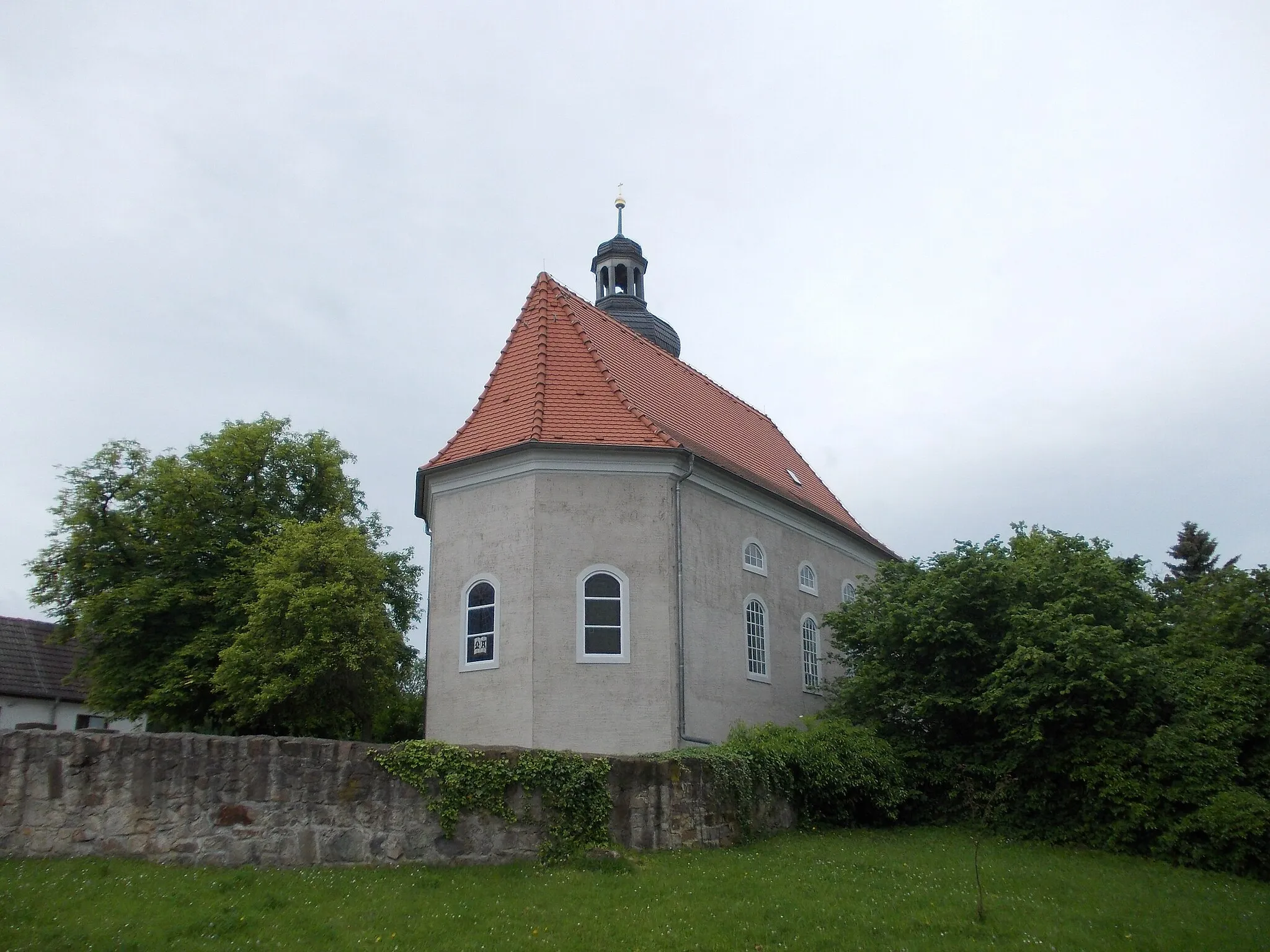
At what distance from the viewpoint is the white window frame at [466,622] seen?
19797 mm

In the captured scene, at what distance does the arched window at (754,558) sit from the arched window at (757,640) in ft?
2.25

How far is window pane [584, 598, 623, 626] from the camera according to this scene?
19875mm

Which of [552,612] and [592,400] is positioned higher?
[592,400]

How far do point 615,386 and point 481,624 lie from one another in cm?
548

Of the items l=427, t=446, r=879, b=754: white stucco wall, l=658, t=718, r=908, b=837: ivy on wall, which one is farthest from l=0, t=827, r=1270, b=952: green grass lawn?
l=427, t=446, r=879, b=754: white stucco wall

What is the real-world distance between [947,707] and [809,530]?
8172mm

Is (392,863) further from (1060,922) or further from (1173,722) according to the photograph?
(1173,722)

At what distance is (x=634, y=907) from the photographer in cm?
1187

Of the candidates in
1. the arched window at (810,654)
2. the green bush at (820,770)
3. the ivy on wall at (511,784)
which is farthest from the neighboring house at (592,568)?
the ivy on wall at (511,784)

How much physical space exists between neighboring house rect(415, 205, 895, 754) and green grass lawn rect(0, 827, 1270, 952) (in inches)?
215

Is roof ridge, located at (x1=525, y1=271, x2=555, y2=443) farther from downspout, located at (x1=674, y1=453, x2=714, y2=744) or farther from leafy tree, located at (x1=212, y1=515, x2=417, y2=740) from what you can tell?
leafy tree, located at (x1=212, y1=515, x2=417, y2=740)

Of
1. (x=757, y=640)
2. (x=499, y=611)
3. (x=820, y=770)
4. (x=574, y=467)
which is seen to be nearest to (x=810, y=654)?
(x=757, y=640)

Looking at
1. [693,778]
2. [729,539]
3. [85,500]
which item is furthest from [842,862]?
[85,500]

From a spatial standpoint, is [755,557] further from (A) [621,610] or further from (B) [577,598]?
(B) [577,598]
